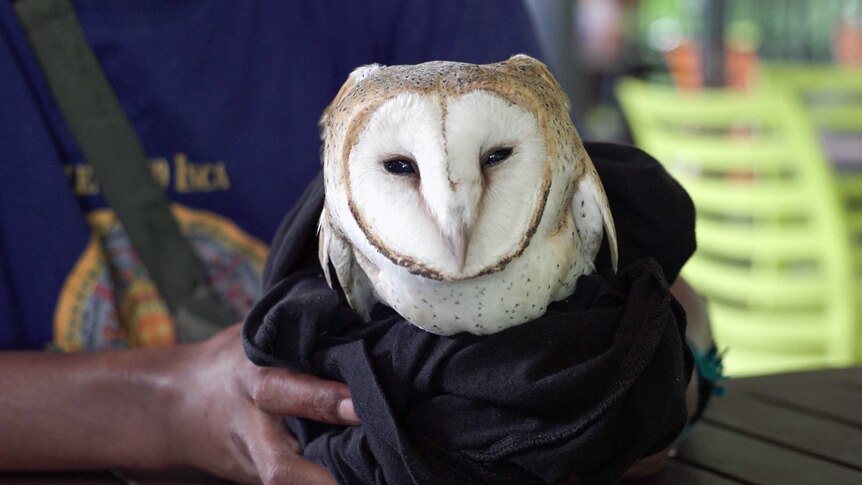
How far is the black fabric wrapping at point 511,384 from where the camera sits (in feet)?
1.79

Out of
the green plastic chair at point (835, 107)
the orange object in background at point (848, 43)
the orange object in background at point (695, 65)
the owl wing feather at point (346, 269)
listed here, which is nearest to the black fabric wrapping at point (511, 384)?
the owl wing feather at point (346, 269)

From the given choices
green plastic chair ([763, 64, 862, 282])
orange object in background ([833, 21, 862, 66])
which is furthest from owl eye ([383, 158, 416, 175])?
orange object in background ([833, 21, 862, 66])

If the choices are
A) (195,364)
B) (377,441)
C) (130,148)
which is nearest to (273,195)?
(130,148)

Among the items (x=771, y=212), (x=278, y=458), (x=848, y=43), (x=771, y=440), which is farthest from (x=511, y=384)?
(x=848, y=43)

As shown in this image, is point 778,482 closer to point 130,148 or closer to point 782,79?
point 130,148

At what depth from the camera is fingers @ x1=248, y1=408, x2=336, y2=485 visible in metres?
0.64

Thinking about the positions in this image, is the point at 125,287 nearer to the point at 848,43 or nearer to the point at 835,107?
the point at 835,107

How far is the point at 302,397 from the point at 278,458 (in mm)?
58

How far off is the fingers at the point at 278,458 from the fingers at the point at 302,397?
0.03 metres

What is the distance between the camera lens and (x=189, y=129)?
100cm

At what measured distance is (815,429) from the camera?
898 mm

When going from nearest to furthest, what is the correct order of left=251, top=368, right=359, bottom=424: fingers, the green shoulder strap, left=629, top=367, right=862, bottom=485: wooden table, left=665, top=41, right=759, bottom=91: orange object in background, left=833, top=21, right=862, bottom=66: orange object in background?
left=251, top=368, right=359, bottom=424: fingers → left=629, top=367, right=862, bottom=485: wooden table → the green shoulder strap → left=665, top=41, right=759, bottom=91: orange object in background → left=833, top=21, right=862, bottom=66: orange object in background

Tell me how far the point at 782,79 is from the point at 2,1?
59.2 inches

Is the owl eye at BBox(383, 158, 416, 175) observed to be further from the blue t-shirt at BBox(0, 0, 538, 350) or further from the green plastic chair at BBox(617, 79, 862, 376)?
the green plastic chair at BBox(617, 79, 862, 376)
